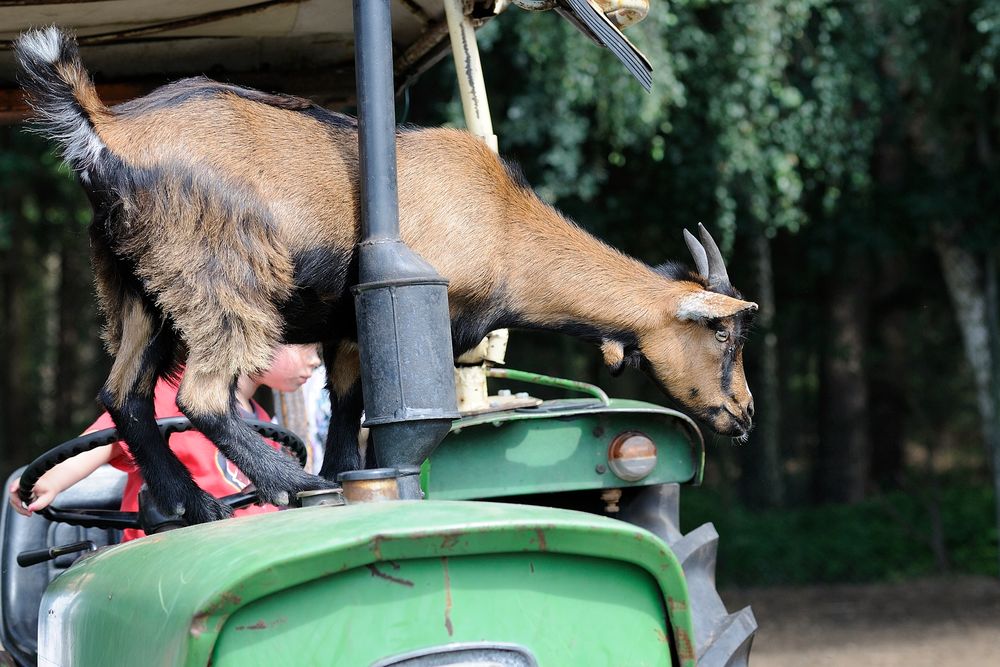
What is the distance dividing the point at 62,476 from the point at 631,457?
1.51m

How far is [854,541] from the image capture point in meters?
11.1

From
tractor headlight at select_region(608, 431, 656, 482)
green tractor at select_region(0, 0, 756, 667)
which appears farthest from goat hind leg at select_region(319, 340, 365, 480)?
tractor headlight at select_region(608, 431, 656, 482)

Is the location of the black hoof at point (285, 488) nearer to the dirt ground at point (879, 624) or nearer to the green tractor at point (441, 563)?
the green tractor at point (441, 563)

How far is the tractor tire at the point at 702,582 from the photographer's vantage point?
285 centimetres

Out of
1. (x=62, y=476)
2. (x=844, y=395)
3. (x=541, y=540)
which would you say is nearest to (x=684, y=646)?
(x=541, y=540)

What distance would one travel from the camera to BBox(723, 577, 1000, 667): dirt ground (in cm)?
809

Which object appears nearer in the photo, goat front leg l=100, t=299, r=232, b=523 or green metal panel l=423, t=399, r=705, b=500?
goat front leg l=100, t=299, r=232, b=523

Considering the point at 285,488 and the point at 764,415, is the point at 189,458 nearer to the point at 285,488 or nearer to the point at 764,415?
the point at 285,488

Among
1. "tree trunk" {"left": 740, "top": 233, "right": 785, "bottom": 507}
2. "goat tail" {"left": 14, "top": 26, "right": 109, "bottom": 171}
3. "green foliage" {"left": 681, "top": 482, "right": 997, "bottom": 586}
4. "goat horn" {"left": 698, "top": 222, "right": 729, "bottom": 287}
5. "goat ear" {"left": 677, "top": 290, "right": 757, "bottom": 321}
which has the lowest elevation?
"green foliage" {"left": 681, "top": 482, "right": 997, "bottom": 586}

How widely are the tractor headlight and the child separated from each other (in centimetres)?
89

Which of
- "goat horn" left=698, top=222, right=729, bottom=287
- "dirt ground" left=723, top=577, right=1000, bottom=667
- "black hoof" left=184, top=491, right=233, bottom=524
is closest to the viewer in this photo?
"black hoof" left=184, top=491, right=233, bottom=524

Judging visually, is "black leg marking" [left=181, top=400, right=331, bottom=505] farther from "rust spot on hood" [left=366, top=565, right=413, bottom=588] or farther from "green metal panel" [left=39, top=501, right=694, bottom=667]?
"rust spot on hood" [left=366, top=565, right=413, bottom=588]

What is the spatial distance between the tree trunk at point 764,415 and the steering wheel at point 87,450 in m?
8.36

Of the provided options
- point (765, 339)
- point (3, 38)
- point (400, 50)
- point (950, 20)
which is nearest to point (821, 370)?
point (765, 339)
